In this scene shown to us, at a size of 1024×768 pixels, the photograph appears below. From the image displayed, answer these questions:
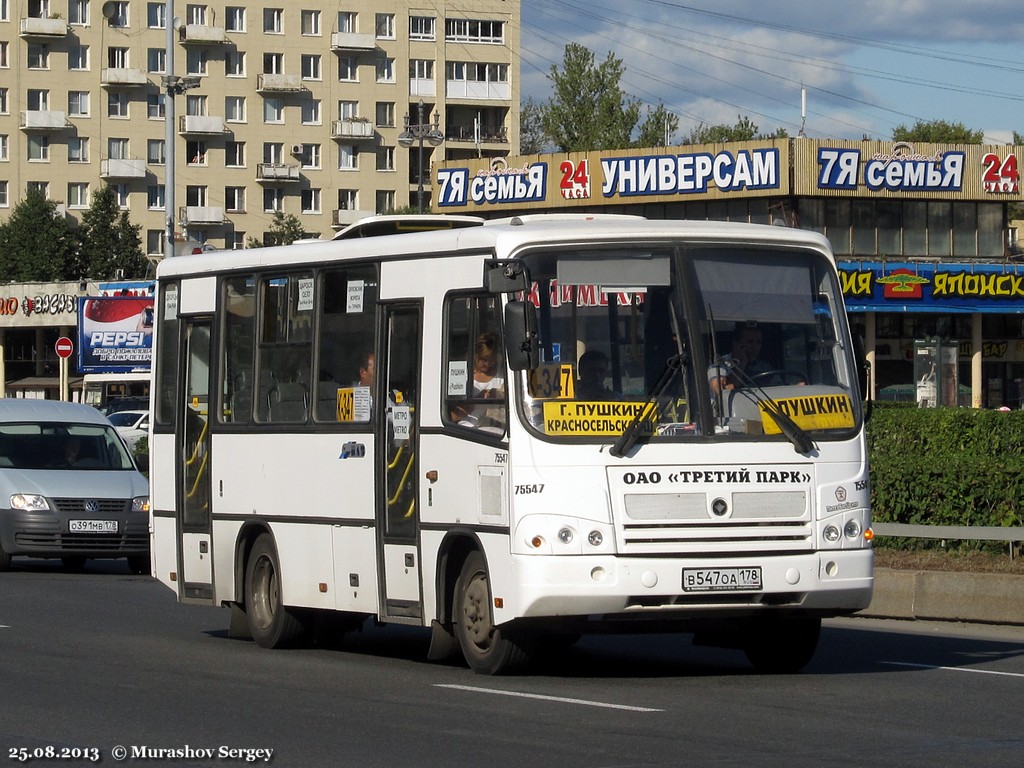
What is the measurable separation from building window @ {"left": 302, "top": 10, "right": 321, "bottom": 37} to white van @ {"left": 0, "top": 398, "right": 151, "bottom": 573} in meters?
95.0

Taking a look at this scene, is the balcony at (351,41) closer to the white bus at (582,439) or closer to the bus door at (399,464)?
the white bus at (582,439)

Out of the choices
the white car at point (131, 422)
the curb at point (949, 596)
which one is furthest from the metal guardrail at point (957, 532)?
the white car at point (131, 422)

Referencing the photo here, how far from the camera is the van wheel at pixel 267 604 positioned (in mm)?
14258

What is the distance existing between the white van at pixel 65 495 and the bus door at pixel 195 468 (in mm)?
6230

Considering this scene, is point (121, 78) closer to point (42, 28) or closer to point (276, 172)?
point (42, 28)

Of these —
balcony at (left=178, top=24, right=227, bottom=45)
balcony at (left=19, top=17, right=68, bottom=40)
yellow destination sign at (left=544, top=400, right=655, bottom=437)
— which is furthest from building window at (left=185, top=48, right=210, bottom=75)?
yellow destination sign at (left=544, top=400, right=655, bottom=437)

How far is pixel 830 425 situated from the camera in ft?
39.4

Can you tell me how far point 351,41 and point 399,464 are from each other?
106 metres

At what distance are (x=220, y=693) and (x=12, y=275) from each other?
332ft

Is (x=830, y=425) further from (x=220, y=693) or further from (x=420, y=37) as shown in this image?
(x=420, y=37)

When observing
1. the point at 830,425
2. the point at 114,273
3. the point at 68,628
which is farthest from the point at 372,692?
the point at 114,273

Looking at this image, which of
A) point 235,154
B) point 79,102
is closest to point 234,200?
point 235,154

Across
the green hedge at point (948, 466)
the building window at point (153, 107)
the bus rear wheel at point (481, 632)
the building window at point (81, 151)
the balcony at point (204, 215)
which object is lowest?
the bus rear wheel at point (481, 632)

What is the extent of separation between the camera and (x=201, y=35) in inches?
4414
